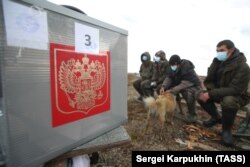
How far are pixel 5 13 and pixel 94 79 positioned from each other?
28.5 inches

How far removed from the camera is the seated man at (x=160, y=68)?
255 inches

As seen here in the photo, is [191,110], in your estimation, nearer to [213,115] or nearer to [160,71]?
[213,115]

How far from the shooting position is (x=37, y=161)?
46.8 inches

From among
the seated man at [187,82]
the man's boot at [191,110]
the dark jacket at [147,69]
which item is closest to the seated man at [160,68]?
the dark jacket at [147,69]

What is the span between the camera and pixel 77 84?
1.41m

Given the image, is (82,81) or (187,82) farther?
(187,82)

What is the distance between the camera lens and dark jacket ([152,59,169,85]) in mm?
6468

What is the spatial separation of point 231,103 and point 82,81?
3.49 metres

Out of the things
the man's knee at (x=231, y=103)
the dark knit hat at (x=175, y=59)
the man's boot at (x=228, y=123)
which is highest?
the dark knit hat at (x=175, y=59)

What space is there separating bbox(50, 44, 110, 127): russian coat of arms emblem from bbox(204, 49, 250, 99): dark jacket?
3.24 m

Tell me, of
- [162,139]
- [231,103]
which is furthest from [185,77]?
[162,139]

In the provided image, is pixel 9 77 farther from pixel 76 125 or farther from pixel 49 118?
pixel 76 125

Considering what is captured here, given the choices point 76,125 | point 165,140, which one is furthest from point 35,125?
point 165,140

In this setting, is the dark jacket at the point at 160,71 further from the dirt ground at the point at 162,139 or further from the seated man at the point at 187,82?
the dirt ground at the point at 162,139
